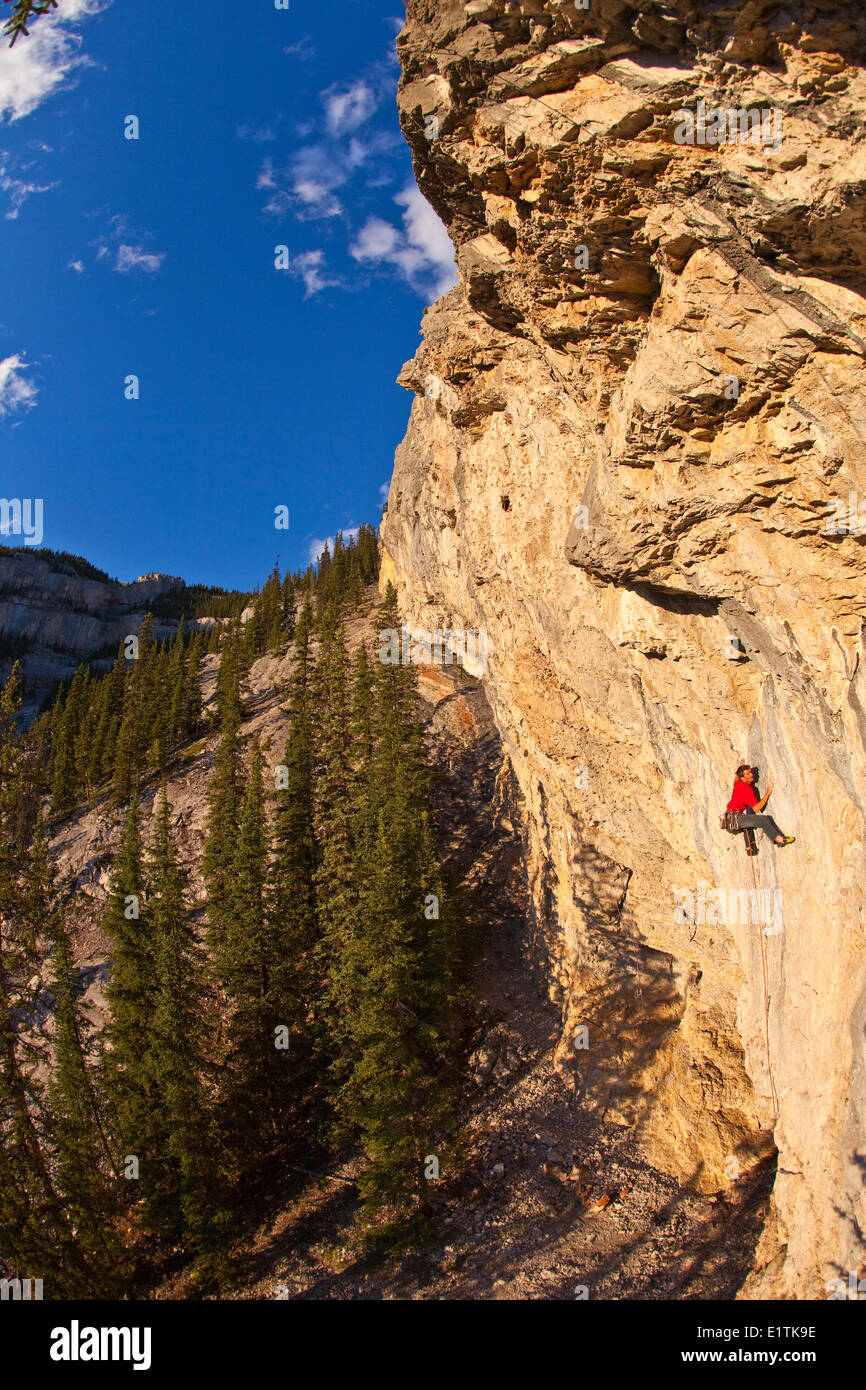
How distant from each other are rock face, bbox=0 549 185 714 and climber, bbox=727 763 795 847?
444 feet

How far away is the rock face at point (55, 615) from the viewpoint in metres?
134

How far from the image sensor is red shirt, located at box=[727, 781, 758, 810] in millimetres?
11148

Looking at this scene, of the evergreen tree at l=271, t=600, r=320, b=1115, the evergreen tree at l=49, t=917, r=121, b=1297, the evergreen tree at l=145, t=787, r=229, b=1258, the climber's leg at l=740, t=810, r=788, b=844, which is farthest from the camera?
the evergreen tree at l=271, t=600, r=320, b=1115

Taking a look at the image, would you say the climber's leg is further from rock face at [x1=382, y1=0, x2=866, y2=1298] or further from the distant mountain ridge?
the distant mountain ridge

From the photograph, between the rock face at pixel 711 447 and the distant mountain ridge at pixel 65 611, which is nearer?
the rock face at pixel 711 447

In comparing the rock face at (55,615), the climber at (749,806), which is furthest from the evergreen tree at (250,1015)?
the rock face at (55,615)

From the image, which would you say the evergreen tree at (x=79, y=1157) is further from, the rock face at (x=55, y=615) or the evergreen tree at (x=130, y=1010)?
the rock face at (x=55, y=615)

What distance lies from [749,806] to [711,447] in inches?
223

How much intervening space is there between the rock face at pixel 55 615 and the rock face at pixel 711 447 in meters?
132

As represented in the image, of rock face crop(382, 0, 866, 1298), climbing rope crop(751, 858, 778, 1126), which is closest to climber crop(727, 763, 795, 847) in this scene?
rock face crop(382, 0, 866, 1298)

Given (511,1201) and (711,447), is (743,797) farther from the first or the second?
(511,1201)

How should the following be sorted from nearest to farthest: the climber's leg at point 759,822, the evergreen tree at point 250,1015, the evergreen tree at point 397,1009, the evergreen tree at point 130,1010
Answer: the climber's leg at point 759,822
the evergreen tree at point 397,1009
the evergreen tree at point 130,1010
the evergreen tree at point 250,1015

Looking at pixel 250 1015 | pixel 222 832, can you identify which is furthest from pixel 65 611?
pixel 250 1015
